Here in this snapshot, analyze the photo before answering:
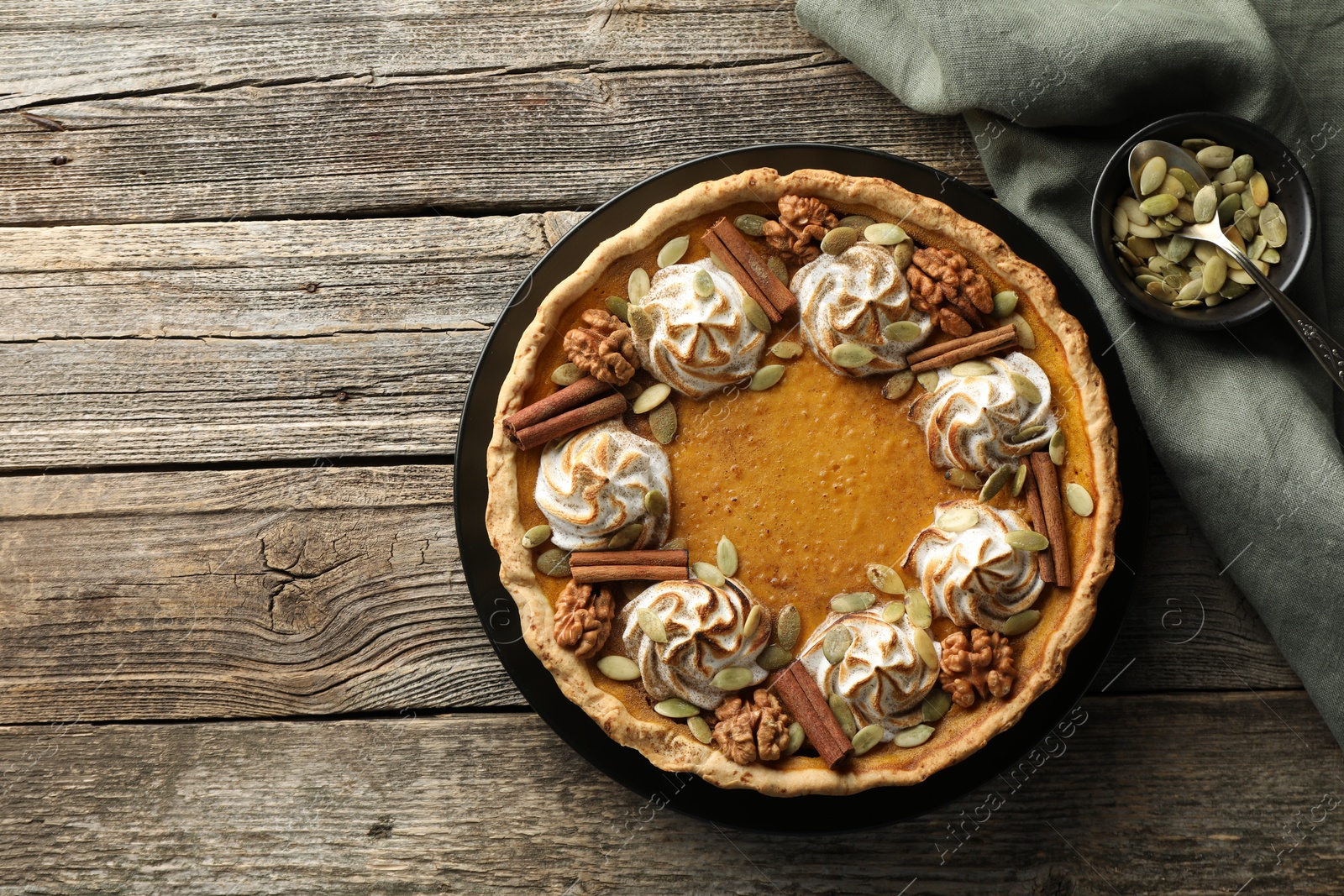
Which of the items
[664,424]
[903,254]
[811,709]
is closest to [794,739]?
[811,709]

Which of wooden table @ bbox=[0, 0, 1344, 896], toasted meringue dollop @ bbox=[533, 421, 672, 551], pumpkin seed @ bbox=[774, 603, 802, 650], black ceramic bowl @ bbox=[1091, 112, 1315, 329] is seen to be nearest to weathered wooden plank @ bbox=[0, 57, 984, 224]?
wooden table @ bbox=[0, 0, 1344, 896]

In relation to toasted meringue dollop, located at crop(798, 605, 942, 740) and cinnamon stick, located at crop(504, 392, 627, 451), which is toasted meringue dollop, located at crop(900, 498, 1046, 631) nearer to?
toasted meringue dollop, located at crop(798, 605, 942, 740)

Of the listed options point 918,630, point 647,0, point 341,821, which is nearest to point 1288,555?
point 918,630

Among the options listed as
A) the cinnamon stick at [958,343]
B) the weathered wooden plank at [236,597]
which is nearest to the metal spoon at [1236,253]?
the cinnamon stick at [958,343]

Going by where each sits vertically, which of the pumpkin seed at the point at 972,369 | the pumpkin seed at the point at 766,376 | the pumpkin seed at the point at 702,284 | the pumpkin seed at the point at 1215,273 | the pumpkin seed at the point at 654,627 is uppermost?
the pumpkin seed at the point at 1215,273

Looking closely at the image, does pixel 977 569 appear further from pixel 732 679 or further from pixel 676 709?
pixel 676 709

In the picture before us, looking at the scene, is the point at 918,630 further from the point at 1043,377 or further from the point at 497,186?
→ the point at 497,186

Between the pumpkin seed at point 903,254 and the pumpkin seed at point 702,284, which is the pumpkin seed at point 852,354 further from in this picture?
the pumpkin seed at point 702,284
